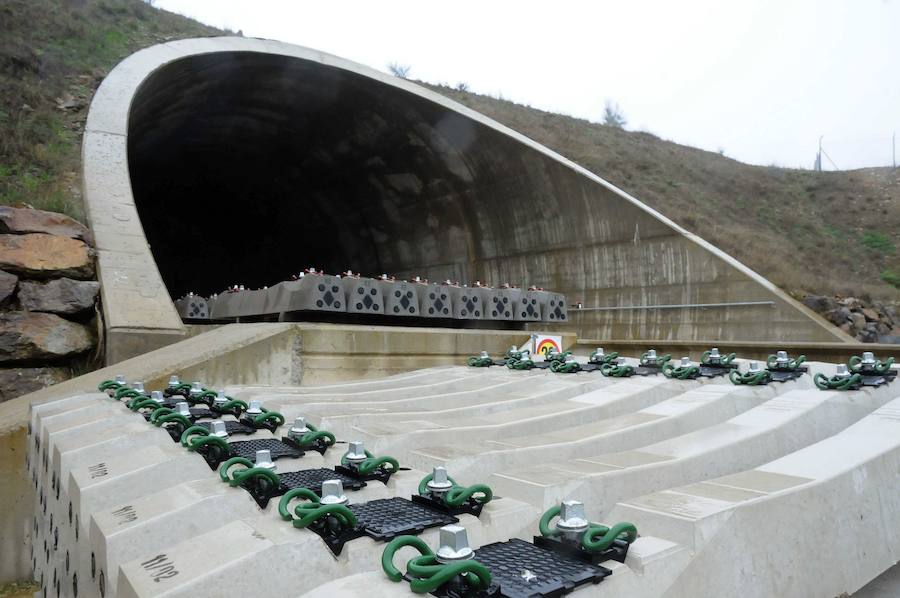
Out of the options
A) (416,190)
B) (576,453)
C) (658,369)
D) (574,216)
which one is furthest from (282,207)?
(576,453)

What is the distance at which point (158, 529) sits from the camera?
2.15m

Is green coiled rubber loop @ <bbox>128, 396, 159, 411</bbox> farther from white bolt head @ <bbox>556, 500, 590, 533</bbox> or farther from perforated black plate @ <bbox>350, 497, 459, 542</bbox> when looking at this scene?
white bolt head @ <bbox>556, 500, 590, 533</bbox>

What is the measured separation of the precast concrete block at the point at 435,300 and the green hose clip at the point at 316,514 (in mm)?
8322

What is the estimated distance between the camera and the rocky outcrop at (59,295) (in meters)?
8.73

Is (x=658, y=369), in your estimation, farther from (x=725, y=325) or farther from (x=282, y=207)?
(x=282, y=207)

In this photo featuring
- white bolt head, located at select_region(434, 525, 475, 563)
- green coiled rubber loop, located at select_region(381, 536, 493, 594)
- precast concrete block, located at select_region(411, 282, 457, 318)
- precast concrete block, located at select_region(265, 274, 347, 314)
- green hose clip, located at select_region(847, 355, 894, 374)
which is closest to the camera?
green coiled rubber loop, located at select_region(381, 536, 493, 594)

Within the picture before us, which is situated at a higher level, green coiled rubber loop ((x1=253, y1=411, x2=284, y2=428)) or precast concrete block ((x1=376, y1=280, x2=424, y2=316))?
precast concrete block ((x1=376, y1=280, x2=424, y2=316))

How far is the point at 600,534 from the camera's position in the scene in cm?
198

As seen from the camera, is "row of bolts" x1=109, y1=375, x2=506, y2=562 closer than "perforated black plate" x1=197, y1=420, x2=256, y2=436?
Yes

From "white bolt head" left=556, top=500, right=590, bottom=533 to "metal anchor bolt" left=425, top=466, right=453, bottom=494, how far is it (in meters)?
0.47

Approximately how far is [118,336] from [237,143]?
14.6 m

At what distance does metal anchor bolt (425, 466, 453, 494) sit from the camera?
236 cm

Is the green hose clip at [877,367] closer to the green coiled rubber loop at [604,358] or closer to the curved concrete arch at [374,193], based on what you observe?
the green coiled rubber loop at [604,358]

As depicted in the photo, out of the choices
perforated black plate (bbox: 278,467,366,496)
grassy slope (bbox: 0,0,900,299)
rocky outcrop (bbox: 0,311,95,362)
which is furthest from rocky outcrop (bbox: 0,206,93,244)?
perforated black plate (bbox: 278,467,366,496)
